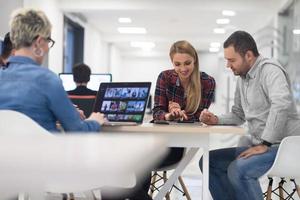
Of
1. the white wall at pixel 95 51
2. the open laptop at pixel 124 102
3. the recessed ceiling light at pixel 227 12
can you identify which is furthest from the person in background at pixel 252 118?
the white wall at pixel 95 51

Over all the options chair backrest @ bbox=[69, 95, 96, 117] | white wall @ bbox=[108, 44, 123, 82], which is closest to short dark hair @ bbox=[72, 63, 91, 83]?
chair backrest @ bbox=[69, 95, 96, 117]

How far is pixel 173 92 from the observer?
9.21ft

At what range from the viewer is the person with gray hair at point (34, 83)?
5.31 feet

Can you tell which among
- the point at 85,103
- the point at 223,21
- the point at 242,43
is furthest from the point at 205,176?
the point at 223,21

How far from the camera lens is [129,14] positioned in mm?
10102

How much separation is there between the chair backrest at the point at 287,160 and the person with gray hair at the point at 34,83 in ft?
3.26

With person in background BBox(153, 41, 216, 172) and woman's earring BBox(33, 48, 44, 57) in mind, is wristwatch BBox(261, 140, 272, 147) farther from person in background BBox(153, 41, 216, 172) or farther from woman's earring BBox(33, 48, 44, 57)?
woman's earring BBox(33, 48, 44, 57)

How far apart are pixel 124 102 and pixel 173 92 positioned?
75cm

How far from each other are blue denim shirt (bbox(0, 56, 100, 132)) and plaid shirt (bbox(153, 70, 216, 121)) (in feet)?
3.73

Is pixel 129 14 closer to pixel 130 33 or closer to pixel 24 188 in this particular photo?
pixel 130 33

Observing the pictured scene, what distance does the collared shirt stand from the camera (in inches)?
86.3

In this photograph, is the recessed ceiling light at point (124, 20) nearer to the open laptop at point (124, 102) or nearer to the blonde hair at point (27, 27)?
the open laptop at point (124, 102)

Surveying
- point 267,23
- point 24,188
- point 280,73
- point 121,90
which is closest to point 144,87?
point 121,90

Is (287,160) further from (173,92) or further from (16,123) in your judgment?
(16,123)
